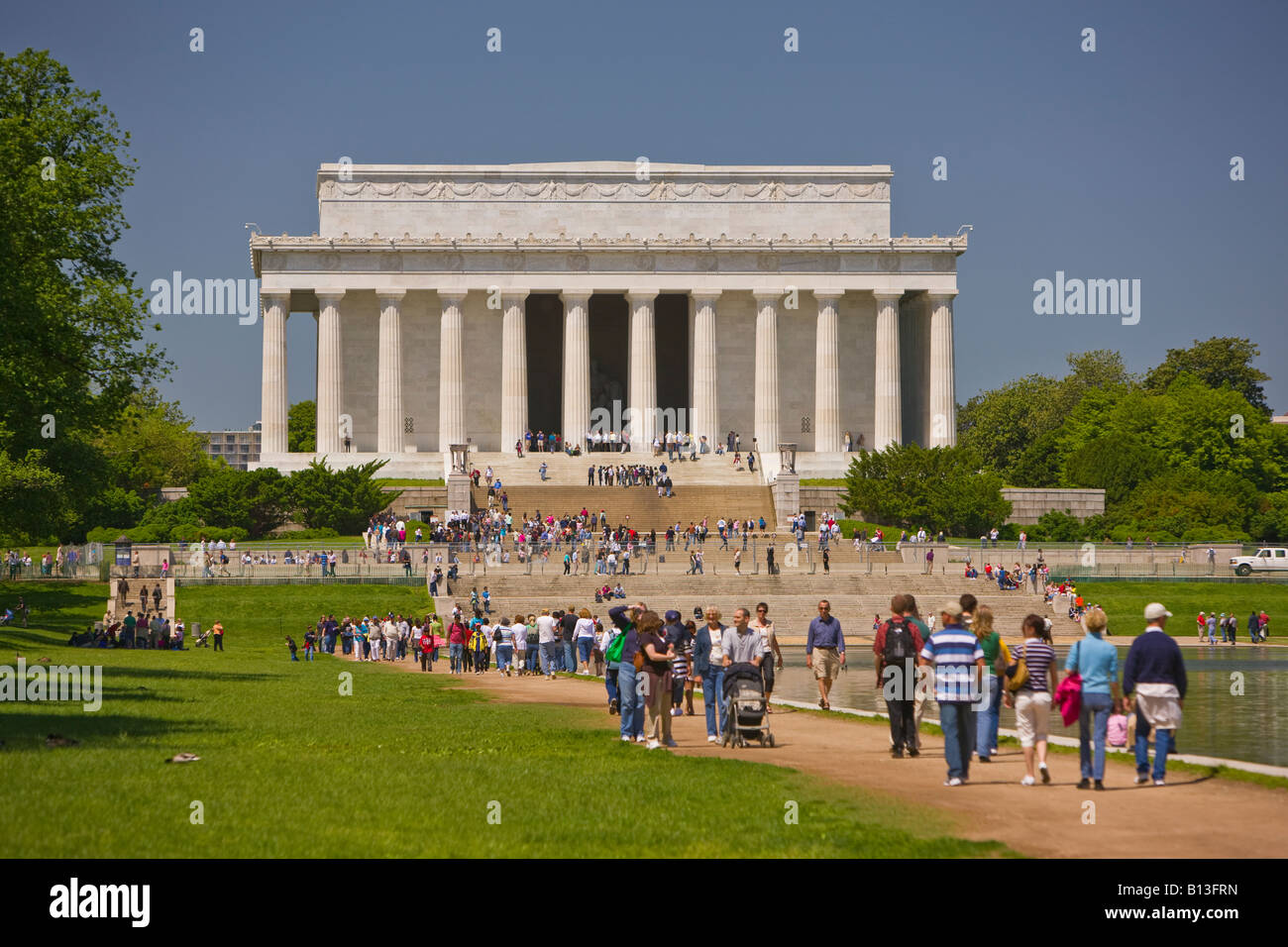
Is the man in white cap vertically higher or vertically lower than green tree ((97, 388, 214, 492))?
lower

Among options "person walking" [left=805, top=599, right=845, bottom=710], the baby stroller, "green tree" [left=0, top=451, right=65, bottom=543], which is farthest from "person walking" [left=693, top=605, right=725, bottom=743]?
"green tree" [left=0, top=451, right=65, bottom=543]

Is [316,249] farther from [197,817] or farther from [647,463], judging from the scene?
[197,817]

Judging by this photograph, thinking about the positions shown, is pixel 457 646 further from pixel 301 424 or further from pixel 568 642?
pixel 301 424

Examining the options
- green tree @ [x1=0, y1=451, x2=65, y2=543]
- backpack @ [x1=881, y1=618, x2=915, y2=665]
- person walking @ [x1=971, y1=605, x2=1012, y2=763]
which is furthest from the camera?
green tree @ [x1=0, y1=451, x2=65, y2=543]

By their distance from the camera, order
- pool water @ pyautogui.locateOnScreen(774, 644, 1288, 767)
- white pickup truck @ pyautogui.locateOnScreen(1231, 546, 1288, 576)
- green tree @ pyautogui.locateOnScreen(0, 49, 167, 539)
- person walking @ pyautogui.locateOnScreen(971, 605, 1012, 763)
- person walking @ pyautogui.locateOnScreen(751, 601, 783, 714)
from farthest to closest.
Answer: white pickup truck @ pyautogui.locateOnScreen(1231, 546, 1288, 576)
green tree @ pyautogui.locateOnScreen(0, 49, 167, 539)
person walking @ pyautogui.locateOnScreen(751, 601, 783, 714)
pool water @ pyautogui.locateOnScreen(774, 644, 1288, 767)
person walking @ pyautogui.locateOnScreen(971, 605, 1012, 763)

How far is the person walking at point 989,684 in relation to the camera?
20.1m

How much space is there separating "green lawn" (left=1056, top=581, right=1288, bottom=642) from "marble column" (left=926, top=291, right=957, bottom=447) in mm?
34804

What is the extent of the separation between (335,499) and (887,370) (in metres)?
38.9

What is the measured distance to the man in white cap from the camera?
17875mm

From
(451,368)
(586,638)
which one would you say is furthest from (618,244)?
(586,638)

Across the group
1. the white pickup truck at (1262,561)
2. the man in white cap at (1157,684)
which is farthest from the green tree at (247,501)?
the man in white cap at (1157,684)

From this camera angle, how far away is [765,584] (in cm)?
6078

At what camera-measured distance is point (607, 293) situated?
10412 cm

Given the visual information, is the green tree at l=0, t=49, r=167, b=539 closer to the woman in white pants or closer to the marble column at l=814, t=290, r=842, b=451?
the woman in white pants
